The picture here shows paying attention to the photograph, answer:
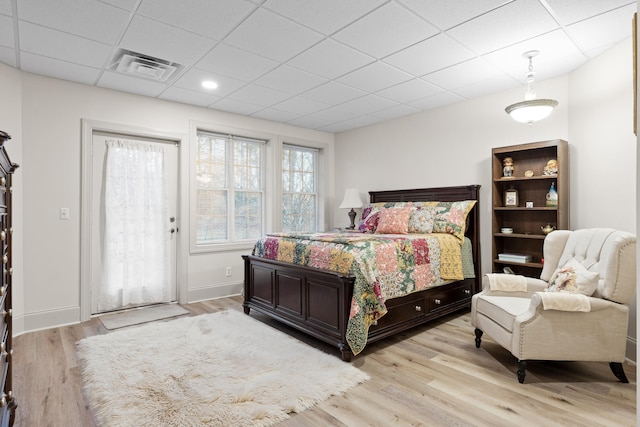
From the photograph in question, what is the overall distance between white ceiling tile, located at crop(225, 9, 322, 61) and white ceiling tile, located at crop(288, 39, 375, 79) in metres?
0.10

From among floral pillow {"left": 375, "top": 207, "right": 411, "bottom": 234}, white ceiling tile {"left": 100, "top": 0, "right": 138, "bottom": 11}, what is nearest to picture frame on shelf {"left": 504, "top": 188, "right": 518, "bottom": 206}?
floral pillow {"left": 375, "top": 207, "right": 411, "bottom": 234}

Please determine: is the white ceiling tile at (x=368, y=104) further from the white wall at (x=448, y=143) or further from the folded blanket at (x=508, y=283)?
the folded blanket at (x=508, y=283)

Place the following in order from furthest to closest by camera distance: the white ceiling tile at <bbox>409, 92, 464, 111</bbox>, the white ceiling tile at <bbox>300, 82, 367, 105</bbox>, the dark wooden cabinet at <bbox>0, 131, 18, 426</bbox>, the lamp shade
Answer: the lamp shade, the white ceiling tile at <bbox>409, 92, 464, 111</bbox>, the white ceiling tile at <bbox>300, 82, 367, 105</bbox>, the dark wooden cabinet at <bbox>0, 131, 18, 426</bbox>

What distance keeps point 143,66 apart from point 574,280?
3.98 meters

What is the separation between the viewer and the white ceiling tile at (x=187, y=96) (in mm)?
3914

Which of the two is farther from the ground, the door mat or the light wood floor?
the door mat

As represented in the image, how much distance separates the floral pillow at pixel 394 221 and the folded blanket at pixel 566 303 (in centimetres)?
185

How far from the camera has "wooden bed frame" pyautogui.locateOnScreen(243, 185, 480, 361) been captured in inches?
110

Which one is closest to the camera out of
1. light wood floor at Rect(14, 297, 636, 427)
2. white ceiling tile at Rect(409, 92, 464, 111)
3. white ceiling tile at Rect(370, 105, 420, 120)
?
light wood floor at Rect(14, 297, 636, 427)

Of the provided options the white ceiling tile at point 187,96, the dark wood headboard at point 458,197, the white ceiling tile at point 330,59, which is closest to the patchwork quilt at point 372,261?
the dark wood headboard at point 458,197

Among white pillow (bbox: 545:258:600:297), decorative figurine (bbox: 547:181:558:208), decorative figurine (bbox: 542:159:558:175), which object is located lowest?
white pillow (bbox: 545:258:600:297)

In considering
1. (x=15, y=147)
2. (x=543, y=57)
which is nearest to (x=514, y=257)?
(x=543, y=57)

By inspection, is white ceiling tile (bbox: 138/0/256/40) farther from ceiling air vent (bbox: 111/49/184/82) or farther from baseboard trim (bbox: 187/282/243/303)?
baseboard trim (bbox: 187/282/243/303)

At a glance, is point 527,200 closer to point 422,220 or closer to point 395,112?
point 422,220
